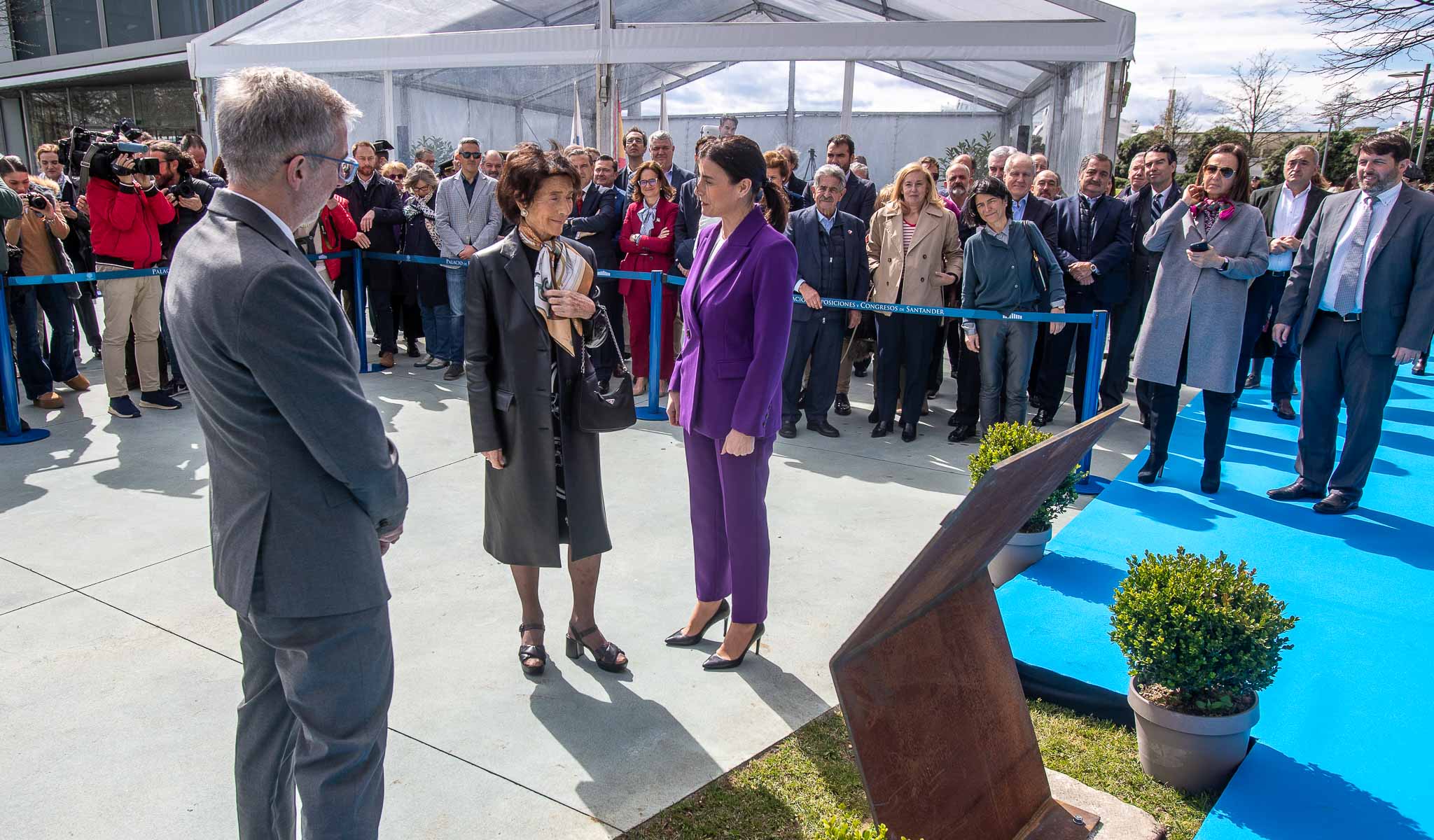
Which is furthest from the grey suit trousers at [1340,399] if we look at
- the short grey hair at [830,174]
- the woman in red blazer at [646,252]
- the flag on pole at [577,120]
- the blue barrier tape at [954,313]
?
the flag on pole at [577,120]

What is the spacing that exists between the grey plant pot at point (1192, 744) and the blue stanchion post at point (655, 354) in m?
5.18

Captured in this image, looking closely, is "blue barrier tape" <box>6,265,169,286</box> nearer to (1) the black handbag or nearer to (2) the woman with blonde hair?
(1) the black handbag

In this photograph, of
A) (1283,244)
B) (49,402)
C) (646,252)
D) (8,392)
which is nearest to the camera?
(8,392)

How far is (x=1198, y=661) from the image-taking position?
9.89ft

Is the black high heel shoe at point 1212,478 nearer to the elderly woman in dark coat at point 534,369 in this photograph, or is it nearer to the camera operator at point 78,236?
the elderly woman in dark coat at point 534,369

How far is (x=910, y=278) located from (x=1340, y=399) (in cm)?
292

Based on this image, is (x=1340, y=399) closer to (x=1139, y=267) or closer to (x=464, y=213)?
(x=1139, y=267)

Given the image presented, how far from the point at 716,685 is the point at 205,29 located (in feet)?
74.0

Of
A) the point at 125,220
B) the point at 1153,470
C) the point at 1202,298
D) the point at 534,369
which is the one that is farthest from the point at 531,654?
the point at 125,220

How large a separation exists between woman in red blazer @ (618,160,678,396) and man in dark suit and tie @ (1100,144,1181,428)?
359cm

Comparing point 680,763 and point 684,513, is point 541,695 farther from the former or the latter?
point 684,513

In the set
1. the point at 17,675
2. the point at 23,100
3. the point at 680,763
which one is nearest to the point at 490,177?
the point at 17,675

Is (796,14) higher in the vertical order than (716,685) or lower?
higher

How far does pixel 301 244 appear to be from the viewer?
941cm
